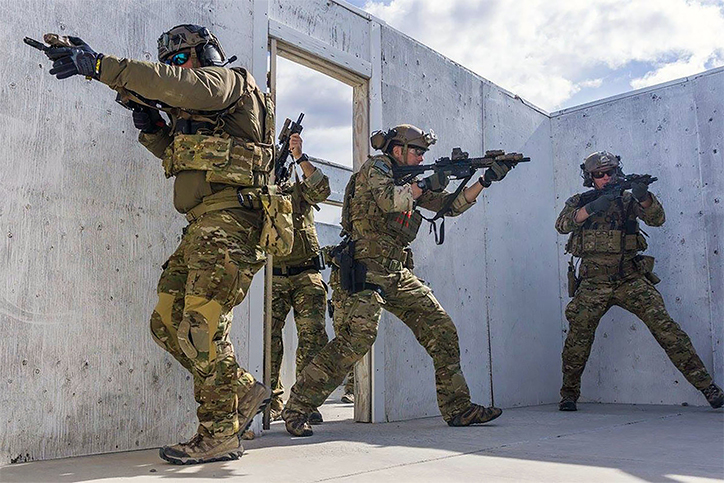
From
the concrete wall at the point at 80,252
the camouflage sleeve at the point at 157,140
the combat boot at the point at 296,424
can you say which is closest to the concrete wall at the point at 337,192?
the concrete wall at the point at 80,252

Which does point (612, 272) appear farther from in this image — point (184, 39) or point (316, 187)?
point (184, 39)

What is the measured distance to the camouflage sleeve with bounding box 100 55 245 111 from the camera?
271 centimetres

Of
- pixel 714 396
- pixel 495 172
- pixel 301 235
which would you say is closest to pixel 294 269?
pixel 301 235

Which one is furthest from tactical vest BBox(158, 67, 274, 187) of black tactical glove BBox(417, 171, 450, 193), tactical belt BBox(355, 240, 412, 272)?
black tactical glove BBox(417, 171, 450, 193)

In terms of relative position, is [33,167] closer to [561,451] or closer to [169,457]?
[169,457]

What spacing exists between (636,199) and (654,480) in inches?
140

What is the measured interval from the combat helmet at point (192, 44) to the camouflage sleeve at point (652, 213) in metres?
3.95

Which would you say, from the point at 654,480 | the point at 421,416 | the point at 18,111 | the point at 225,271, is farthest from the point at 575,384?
the point at 18,111

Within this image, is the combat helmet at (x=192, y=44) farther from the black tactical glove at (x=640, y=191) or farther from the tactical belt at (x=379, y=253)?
the black tactical glove at (x=640, y=191)

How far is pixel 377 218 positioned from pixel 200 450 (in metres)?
1.92

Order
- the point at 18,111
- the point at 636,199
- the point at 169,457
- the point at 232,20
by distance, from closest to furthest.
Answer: the point at 169,457 → the point at 18,111 → the point at 232,20 → the point at 636,199

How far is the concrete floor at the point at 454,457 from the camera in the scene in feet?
8.70

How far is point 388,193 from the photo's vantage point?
418 cm

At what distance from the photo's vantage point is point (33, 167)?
3215 mm
